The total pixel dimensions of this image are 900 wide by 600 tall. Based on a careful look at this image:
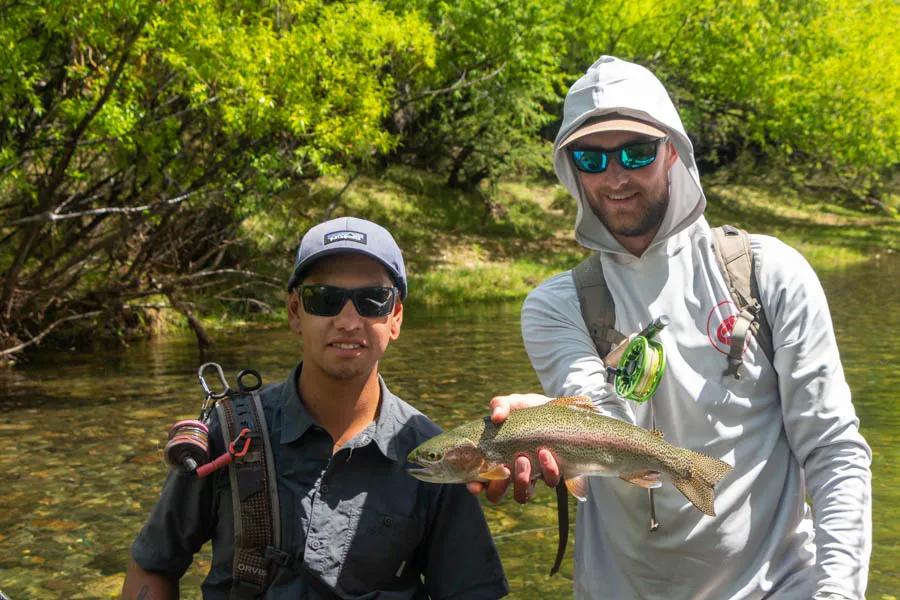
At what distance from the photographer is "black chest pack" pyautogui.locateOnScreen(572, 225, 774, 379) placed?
9.71ft

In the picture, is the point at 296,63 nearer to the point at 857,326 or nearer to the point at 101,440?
the point at 101,440

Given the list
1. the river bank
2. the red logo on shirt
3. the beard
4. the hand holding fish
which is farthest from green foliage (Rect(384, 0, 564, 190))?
the hand holding fish

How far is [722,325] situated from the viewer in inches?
118

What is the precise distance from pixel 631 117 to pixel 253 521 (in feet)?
5.49

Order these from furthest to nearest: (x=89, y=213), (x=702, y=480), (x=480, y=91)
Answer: (x=480, y=91), (x=89, y=213), (x=702, y=480)

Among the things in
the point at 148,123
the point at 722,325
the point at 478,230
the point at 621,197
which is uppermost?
the point at 148,123

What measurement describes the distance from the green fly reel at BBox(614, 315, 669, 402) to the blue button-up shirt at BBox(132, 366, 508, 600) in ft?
2.16

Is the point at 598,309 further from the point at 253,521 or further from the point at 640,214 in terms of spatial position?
the point at 253,521

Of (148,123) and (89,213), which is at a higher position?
(148,123)

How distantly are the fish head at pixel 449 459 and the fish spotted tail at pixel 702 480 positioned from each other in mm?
568

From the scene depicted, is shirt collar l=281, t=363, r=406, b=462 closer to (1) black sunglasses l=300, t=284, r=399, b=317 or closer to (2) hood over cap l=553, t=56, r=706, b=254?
(1) black sunglasses l=300, t=284, r=399, b=317

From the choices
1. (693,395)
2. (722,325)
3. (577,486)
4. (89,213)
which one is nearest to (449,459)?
Result: (577,486)

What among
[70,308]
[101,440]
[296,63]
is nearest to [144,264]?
[70,308]

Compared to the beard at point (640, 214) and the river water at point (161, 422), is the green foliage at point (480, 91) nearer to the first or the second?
the river water at point (161, 422)
